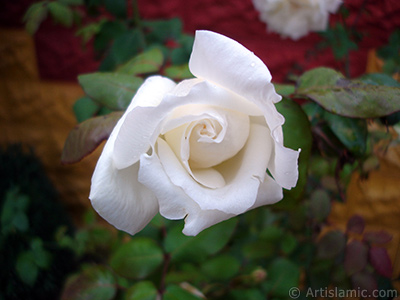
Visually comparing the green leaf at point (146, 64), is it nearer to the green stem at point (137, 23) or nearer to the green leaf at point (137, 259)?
the green stem at point (137, 23)

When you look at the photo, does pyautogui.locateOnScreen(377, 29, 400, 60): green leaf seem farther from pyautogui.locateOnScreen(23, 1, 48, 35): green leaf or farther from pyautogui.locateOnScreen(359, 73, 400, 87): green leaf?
pyautogui.locateOnScreen(23, 1, 48, 35): green leaf

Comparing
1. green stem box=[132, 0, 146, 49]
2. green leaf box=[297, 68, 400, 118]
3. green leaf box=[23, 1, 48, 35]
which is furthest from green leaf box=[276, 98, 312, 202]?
green leaf box=[23, 1, 48, 35]

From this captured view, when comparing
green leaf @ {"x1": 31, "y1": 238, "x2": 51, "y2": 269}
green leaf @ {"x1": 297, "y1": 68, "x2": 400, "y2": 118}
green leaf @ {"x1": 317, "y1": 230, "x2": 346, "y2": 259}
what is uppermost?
green leaf @ {"x1": 297, "y1": 68, "x2": 400, "y2": 118}

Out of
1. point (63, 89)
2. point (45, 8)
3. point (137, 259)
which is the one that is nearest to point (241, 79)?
point (137, 259)

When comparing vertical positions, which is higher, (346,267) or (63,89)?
(346,267)

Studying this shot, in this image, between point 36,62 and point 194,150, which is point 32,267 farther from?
point 36,62

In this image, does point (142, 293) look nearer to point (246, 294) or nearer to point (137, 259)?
point (137, 259)

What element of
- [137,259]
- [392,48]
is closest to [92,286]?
[137,259]
